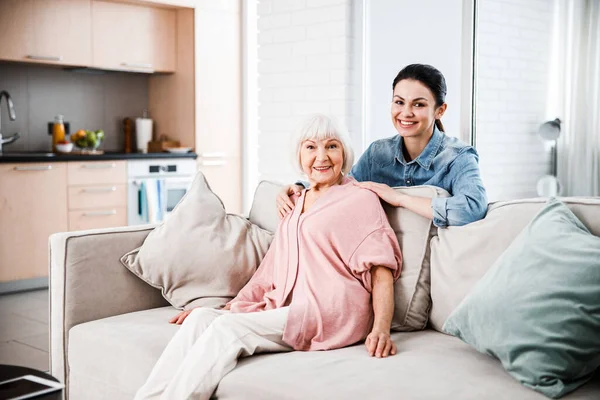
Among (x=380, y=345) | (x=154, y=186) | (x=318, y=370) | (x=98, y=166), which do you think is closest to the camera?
(x=318, y=370)

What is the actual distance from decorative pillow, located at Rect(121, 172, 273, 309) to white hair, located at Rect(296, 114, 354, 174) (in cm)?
43

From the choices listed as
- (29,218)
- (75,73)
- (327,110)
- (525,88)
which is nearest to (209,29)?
(75,73)

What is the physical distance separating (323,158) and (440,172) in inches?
17.0

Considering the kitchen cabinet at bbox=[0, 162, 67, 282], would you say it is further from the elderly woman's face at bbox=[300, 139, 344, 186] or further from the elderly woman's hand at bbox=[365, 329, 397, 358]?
the elderly woman's hand at bbox=[365, 329, 397, 358]

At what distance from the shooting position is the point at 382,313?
2.05 meters

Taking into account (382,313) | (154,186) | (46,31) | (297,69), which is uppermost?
(46,31)

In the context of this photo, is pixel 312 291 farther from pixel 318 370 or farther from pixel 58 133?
pixel 58 133

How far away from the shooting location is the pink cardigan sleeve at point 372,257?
2.11 meters

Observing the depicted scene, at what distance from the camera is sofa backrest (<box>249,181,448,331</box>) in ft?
7.16

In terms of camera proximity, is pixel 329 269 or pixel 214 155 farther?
pixel 214 155

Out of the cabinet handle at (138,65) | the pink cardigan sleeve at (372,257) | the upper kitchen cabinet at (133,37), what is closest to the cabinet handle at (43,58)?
the upper kitchen cabinet at (133,37)

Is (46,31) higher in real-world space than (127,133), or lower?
higher

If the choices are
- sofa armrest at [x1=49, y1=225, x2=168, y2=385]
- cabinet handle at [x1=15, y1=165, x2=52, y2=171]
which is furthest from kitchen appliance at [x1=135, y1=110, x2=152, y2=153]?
sofa armrest at [x1=49, y1=225, x2=168, y2=385]

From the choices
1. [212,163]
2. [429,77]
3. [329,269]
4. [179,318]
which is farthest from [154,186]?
[329,269]
